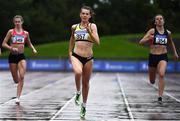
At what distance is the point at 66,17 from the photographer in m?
104

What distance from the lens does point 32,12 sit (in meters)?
91.5

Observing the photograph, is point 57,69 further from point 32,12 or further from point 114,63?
point 32,12

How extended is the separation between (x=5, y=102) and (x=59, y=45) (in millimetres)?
55943

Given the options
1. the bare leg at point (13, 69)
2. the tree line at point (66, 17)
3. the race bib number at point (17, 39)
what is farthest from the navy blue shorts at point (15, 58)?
the tree line at point (66, 17)

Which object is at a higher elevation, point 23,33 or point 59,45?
point 23,33

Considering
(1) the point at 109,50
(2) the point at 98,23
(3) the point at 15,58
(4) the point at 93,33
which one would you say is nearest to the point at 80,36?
(4) the point at 93,33

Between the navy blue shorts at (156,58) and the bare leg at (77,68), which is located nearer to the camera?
the bare leg at (77,68)

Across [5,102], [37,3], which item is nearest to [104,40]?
[37,3]

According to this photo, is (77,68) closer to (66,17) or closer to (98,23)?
(66,17)

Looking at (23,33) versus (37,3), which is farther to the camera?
(37,3)

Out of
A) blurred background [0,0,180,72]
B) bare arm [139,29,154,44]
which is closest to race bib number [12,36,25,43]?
bare arm [139,29,154,44]

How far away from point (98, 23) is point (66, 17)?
20.4 ft

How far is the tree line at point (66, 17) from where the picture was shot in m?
85.2

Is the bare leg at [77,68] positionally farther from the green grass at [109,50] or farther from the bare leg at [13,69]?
the green grass at [109,50]
